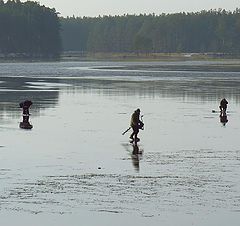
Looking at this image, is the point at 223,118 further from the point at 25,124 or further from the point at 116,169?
the point at 116,169

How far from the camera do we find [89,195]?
18.2 m

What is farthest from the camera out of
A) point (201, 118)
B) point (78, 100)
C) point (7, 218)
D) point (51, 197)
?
point (78, 100)

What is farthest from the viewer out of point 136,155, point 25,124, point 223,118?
point 223,118

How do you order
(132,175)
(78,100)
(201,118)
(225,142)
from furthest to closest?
(78,100) < (201,118) < (225,142) < (132,175)

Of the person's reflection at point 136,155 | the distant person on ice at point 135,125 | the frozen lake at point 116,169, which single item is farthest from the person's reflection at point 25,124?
the person's reflection at point 136,155

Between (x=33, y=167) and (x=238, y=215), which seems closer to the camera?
(x=238, y=215)

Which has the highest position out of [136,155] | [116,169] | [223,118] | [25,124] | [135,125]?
[135,125]

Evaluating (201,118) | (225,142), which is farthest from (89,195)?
(201,118)

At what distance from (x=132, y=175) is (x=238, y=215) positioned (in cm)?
525

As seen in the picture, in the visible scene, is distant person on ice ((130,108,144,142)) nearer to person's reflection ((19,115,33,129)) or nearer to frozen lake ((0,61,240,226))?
frozen lake ((0,61,240,226))

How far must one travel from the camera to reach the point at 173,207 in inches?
671

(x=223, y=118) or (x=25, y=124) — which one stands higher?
(x=223, y=118)

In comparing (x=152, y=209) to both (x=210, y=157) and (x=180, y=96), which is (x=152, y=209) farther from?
(x=180, y=96)

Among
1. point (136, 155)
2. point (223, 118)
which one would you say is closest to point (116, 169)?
point (136, 155)
